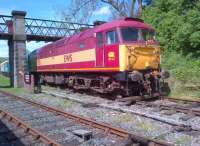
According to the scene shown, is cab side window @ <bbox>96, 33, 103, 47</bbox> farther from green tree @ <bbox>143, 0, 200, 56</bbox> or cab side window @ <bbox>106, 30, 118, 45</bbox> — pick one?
green tree @ <bbox>143, 0, 200, 56</bbox>

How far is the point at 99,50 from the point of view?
16.6 metres

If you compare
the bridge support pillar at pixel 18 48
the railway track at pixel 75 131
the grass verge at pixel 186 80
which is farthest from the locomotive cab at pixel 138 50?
the bridge support pillar at pixel 18 48

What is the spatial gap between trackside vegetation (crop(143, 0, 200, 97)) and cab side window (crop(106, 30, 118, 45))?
391cm

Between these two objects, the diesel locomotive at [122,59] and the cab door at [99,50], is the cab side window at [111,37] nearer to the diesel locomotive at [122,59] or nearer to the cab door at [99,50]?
the diesel locomotive at [122,59]

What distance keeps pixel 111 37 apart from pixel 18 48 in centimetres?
1701

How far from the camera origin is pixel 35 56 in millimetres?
31922

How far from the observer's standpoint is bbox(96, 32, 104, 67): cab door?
1642 centimetres

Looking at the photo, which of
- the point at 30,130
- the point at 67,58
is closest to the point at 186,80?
the point at 67,58

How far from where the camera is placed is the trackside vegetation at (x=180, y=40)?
17491 millimetres

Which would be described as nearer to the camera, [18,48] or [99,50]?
[99,50]

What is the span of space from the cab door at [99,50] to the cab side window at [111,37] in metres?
0.42

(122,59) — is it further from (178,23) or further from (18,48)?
(18,48)

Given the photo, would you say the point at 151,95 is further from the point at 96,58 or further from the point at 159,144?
the point at 159,144

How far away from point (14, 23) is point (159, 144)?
2570 centimetres
